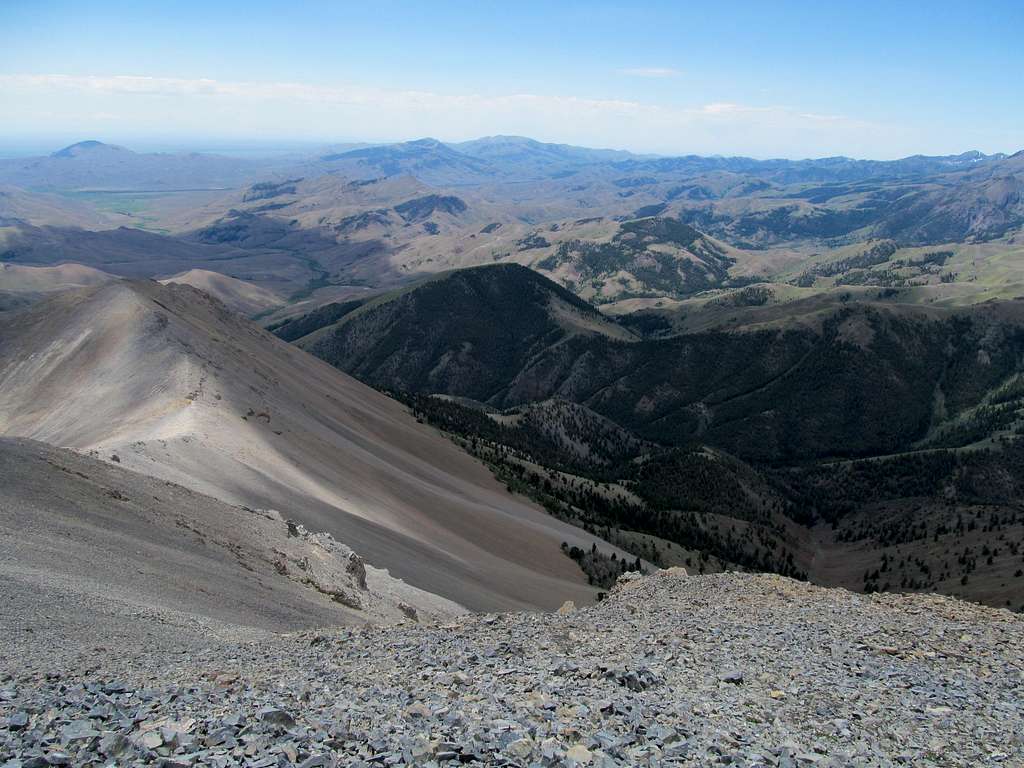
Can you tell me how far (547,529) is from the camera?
88.6 metres

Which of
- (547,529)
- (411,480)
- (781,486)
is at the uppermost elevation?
(411,480)

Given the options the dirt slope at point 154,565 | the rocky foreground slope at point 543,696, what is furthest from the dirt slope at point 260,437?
the rocky foreground slope at point 543,696

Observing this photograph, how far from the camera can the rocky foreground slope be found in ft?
43.3

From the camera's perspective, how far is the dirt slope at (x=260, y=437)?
2023 inches

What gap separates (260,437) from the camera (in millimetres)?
61750

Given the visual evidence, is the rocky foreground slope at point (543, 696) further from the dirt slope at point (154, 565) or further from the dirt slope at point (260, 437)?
the dirt slope at point (260, 437)

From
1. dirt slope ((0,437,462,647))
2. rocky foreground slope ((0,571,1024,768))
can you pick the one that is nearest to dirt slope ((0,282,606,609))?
dirt slope ((0,437,462,647))

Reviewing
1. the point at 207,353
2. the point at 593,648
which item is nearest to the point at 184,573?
the point at 593,648

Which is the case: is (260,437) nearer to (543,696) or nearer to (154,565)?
(154,565)

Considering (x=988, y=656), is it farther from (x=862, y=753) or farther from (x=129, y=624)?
(x=129, y=624)

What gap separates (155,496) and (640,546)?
253 feet

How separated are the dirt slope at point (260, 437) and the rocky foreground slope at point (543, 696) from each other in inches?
1053

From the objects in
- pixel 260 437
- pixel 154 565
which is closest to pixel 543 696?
pixel 154 565

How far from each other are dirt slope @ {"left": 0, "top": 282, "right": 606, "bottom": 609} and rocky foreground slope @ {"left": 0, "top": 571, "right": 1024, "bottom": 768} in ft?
87.7
